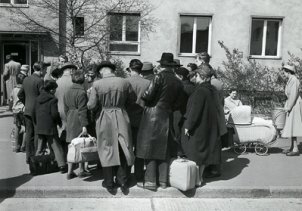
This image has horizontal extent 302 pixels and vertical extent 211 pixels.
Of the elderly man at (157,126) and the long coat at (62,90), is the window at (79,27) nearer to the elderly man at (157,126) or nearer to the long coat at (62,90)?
the long coat at (62,90)

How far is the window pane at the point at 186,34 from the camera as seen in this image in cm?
1681

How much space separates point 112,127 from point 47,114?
1.41 m

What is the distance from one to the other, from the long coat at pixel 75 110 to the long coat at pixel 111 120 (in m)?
0.49

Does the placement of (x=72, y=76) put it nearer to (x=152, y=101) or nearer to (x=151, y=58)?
(x=152, y=101)

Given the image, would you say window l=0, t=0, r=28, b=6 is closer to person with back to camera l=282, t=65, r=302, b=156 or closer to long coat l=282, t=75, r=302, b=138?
person with back to camera l=282, t=65, r=302, b=156

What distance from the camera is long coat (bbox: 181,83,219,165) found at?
6965mm

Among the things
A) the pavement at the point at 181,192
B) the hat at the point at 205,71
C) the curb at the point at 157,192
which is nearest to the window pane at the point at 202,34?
the pavement at the point at 181,192

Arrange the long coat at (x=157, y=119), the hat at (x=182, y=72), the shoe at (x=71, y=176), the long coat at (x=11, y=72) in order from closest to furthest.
A: 1. the long coat at (x=157, y=119)
2. the shoe at (x=71, y=176)
3. the hat at (x=182, y=72)
4. the long coat at (x=11, y=72)

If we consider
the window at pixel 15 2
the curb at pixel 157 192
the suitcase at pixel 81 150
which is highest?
the window at pixel 15 2

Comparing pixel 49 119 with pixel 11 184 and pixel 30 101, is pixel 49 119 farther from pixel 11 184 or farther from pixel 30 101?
pixel 11 184

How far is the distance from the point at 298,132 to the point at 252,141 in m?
1.01

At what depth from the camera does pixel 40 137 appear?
7.65 m

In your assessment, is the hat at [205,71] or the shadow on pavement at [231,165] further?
the shadow on pavement at [231,165]

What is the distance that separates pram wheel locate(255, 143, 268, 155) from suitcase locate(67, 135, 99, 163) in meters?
4.12
